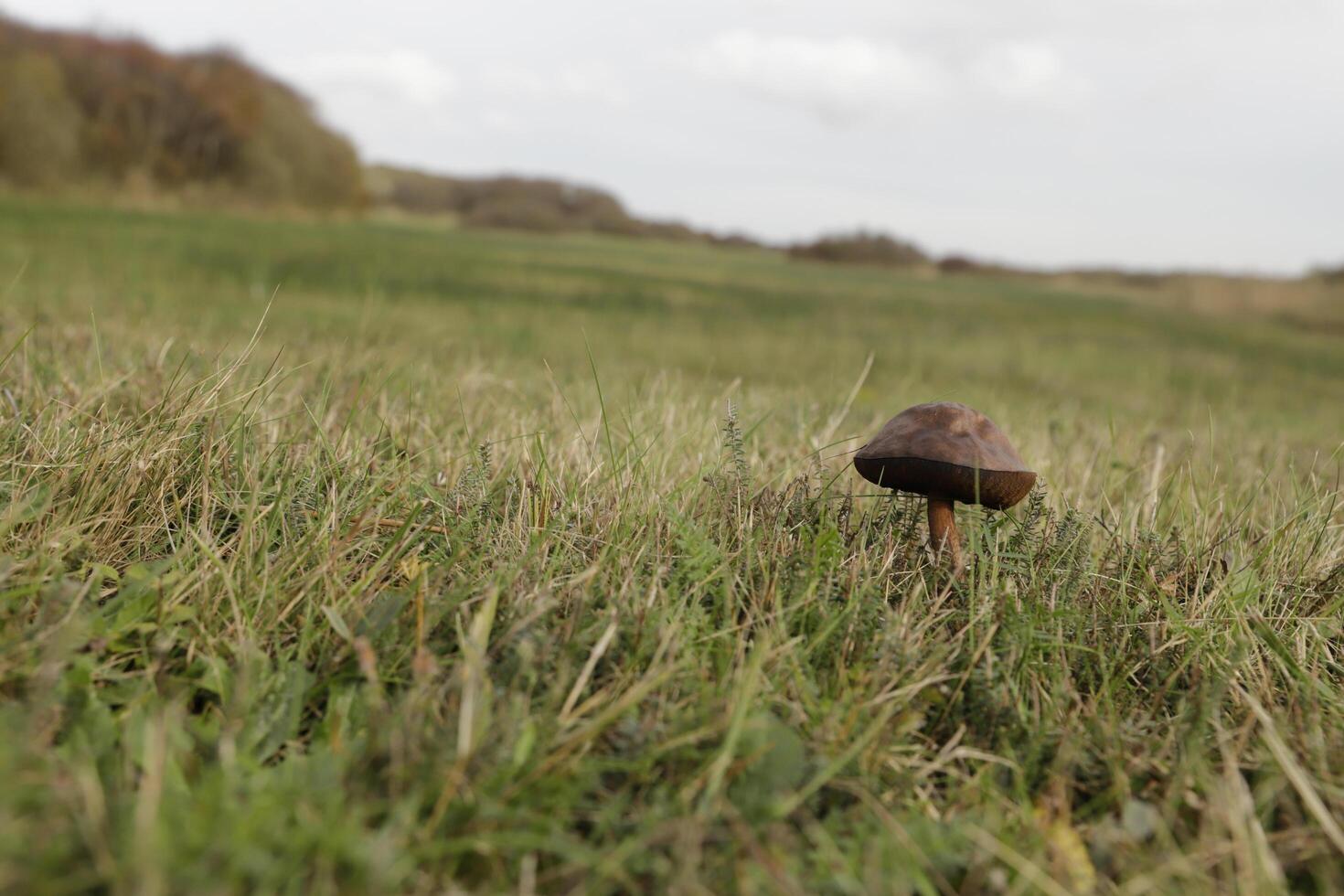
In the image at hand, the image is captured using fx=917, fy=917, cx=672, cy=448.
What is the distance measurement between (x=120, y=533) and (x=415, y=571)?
0.49 metres

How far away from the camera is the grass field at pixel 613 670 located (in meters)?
0.96

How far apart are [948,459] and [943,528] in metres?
0.20

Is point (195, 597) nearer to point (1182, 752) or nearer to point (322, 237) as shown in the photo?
point (1182, 752)

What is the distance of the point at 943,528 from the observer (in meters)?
1.56

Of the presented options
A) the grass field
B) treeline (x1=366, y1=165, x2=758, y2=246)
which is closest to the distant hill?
treeline (x1=366, y1=165, x2=758, y2=246)

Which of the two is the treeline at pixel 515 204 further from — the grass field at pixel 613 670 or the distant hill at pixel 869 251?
the grass field at pixel 613 670

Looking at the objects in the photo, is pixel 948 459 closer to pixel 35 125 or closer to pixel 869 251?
pixel 35 125

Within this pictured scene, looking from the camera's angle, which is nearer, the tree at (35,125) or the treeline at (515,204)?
the tree at (35,125)

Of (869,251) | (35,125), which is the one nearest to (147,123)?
(35,125)

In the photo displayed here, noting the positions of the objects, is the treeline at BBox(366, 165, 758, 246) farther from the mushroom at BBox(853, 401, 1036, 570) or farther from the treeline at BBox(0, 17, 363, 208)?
the mushroom at BBox(853, 401, 1036, 570)

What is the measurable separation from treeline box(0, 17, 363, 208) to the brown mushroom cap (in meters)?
19.5

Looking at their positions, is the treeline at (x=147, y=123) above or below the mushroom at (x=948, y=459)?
above

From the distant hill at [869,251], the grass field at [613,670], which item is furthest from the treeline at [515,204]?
the grass field at [613,670]

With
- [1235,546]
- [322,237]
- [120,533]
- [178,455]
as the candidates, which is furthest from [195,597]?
[322,237]
